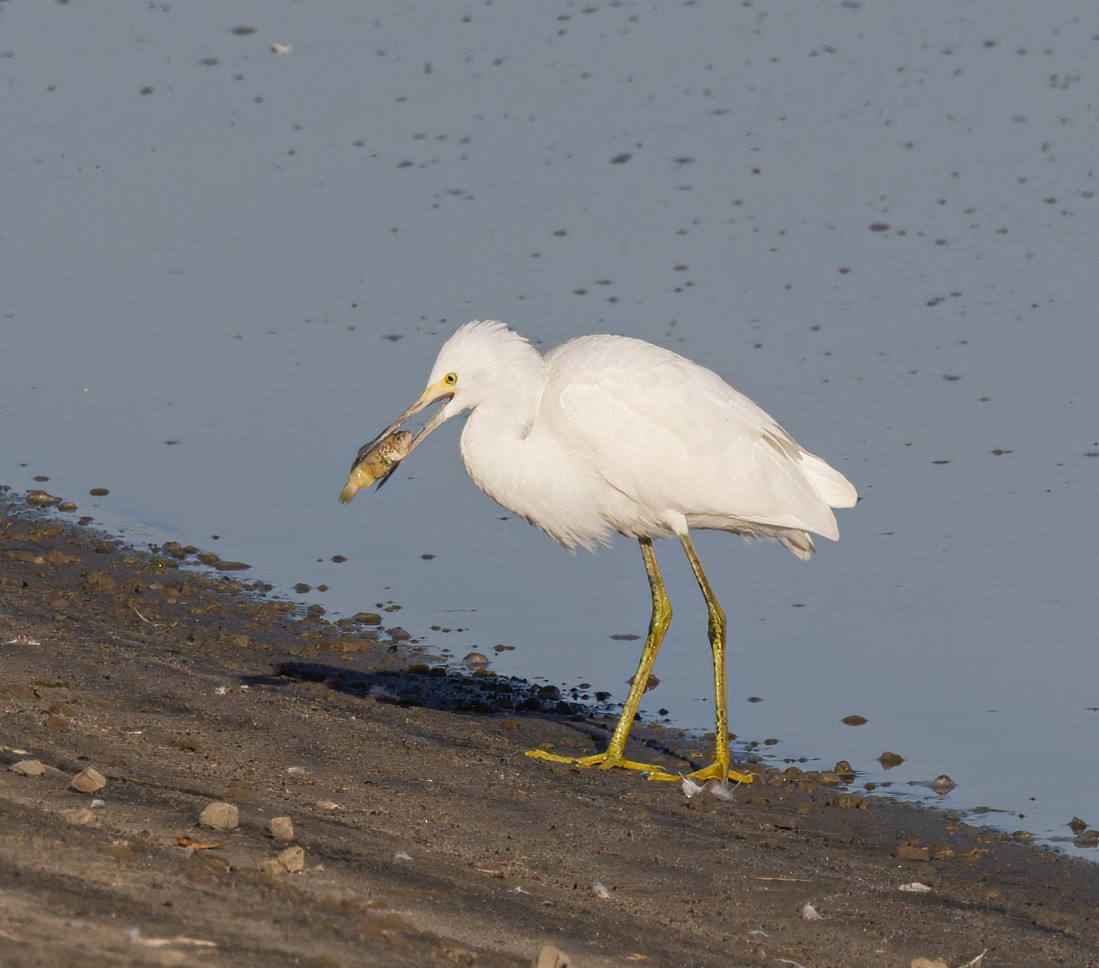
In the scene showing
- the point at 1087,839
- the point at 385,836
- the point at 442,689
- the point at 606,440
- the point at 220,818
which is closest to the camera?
the point at 220,818

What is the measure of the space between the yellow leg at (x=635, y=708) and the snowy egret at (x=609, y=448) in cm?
1

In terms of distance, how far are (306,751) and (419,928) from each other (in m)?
2.47

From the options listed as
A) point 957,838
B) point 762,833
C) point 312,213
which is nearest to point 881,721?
point 957,838

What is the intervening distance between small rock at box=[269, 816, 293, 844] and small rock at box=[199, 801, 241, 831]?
0.13 m

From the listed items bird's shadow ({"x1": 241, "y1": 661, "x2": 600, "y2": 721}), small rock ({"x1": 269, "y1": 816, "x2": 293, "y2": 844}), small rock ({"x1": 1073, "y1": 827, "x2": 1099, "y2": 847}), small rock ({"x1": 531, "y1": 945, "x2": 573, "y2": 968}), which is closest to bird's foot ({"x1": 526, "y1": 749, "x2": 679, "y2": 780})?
bird's shadow ({"x1": 241, "y1": 661, "x2": 600, "y2": 721})

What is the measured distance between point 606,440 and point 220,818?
3258 mm

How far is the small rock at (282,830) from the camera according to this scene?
600cm

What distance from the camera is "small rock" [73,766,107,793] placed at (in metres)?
6.18

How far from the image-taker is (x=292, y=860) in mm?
5613

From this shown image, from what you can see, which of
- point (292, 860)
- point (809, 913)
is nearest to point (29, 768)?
point (292, 860)

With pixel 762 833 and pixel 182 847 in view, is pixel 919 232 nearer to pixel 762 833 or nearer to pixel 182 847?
pixel 762 833

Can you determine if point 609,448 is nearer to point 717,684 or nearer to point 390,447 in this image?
point 390,447

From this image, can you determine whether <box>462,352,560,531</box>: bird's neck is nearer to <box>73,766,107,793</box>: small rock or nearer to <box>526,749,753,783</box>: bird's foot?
<box>526,749,753,783</box>: bird's foot

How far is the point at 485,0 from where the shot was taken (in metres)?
23.0
